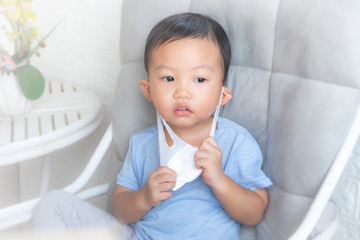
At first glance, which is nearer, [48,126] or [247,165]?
[247,165]

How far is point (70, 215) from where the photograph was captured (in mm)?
585

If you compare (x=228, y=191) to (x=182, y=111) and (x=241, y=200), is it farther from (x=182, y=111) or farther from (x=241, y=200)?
(x=182, y=111)

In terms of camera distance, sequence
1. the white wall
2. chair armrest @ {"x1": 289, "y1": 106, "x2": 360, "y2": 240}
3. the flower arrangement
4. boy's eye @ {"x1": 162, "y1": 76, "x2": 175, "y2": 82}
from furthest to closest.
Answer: the white wall → the flower arrangement → boy's eye @ {"x1": 162, "y1": 76, "x2": 175, "y2": 82} → chair armrest @ {"x1": 289, "y1": 106, "x2": 360, "y2": 240}

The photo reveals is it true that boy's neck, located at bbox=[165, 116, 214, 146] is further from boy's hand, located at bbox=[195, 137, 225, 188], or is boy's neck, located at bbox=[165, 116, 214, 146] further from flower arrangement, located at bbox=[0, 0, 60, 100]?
flower arrangement, located at bbox=[0, 0, 60, 100]

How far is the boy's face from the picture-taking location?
0.55m

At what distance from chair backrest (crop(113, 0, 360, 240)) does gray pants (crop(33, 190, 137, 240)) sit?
0.76ft

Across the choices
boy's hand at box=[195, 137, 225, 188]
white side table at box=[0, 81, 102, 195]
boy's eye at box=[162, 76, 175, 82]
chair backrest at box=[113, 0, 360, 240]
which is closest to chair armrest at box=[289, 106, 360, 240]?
chair backrest at box=[113, 0, 360, 240]

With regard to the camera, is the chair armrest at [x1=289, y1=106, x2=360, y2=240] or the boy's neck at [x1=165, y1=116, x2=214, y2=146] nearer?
the chair armrest at [x1=289, y1=106, x2=360, y2=240]

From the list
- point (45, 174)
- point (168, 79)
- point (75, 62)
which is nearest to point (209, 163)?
point (168, 79)

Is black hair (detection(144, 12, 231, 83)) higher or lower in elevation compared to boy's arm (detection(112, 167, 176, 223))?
higher

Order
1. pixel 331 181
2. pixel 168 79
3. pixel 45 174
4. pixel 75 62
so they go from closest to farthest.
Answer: pixel 331 181 → pixel 168 79 → pixel 45 174 → pixel 75 62

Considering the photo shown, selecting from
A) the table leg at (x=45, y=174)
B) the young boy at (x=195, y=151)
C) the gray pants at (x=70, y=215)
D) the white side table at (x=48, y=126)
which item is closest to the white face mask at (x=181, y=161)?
the young boy at (x=195, y=151)

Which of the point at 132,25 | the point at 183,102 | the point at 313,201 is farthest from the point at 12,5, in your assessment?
the point at 313,201

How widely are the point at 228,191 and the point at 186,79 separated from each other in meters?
0.17
